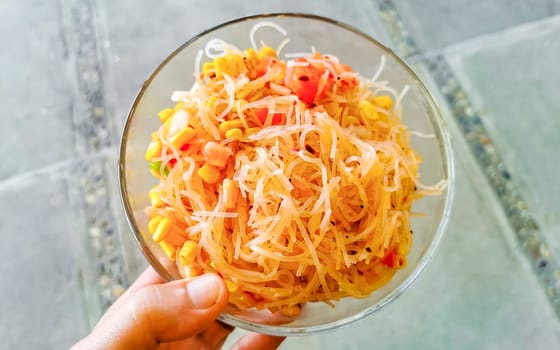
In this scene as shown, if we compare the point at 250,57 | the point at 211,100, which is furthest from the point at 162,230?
the point at 250,57

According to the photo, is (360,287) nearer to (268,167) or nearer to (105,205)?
(268,167)

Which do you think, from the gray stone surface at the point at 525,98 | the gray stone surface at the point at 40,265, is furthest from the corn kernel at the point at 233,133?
the gray stone surface at the point at 525,98

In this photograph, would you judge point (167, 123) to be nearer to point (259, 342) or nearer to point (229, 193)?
point (229, 193)

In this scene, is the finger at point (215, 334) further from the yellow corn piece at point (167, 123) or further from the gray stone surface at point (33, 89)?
the gray stone surface at point (33, 89)

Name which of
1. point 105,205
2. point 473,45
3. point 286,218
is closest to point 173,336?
point 286,218

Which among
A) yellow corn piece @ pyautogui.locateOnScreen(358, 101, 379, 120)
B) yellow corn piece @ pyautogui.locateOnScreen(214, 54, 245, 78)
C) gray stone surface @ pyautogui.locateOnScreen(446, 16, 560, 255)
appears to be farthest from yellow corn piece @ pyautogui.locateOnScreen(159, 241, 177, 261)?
gray stone surface @ pyautogui.locateOnScreen(446, 16, 560, 255)

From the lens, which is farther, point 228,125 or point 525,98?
point 525,98
